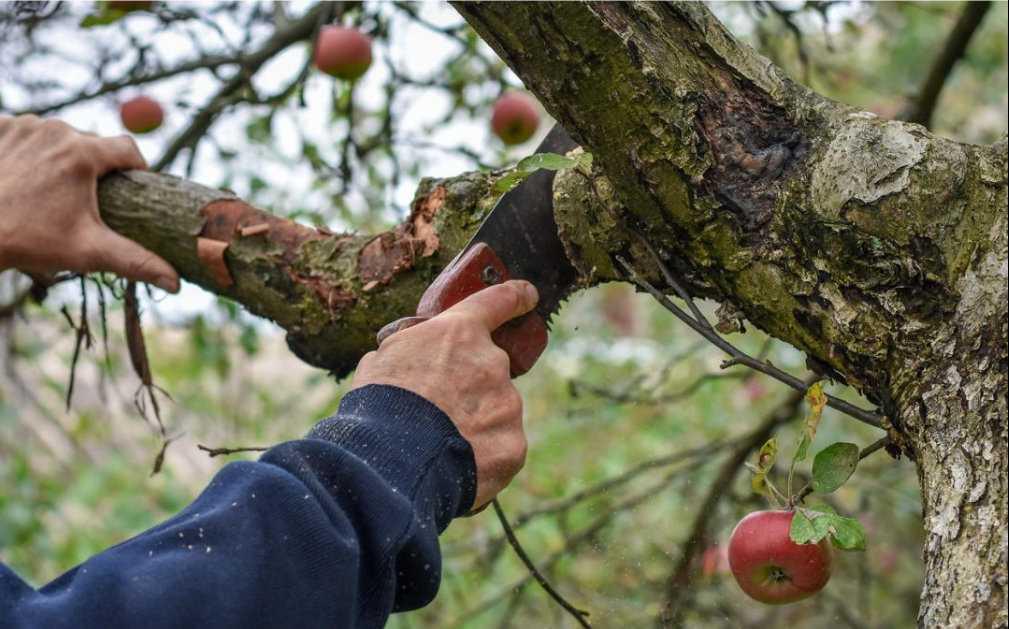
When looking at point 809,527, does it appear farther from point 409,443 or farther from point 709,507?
point 709,507

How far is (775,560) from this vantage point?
1430 millimetres

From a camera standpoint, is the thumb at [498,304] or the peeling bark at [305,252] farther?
the peeling bark at [305,252]

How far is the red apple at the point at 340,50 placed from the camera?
2656 mm

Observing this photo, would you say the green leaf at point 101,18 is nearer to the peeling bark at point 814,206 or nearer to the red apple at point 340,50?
the red apple at point 340,50

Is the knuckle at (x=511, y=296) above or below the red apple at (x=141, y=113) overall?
above

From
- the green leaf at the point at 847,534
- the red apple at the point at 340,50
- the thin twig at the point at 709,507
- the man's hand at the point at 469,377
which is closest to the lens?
the green leaf at the point at 847,534

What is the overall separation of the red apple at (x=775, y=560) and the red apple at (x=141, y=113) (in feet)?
7.18

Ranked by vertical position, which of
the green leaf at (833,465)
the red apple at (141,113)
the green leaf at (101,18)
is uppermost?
the green leaf at (833,465)

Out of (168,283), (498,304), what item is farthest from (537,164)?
(168,283)

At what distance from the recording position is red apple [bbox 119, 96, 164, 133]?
2.98 meters

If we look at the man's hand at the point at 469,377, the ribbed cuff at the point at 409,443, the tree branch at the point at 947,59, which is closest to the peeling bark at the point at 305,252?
the man's hand at the point at 469,377

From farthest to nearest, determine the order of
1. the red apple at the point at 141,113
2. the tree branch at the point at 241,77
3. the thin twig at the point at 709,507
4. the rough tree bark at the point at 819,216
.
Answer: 1. the red apple at the point at 141,113
2. the tree branch at the point at 241,77
3. the thin twig at the point at 709,507
4. the rough tree bark at the point at 819,216

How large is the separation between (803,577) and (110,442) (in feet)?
13.9

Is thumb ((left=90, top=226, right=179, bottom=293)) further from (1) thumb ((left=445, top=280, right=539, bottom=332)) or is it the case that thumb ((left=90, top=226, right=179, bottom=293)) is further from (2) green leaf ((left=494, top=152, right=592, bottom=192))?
(2) green leaf ((left=494, top=152, right=592, bottom=192))
